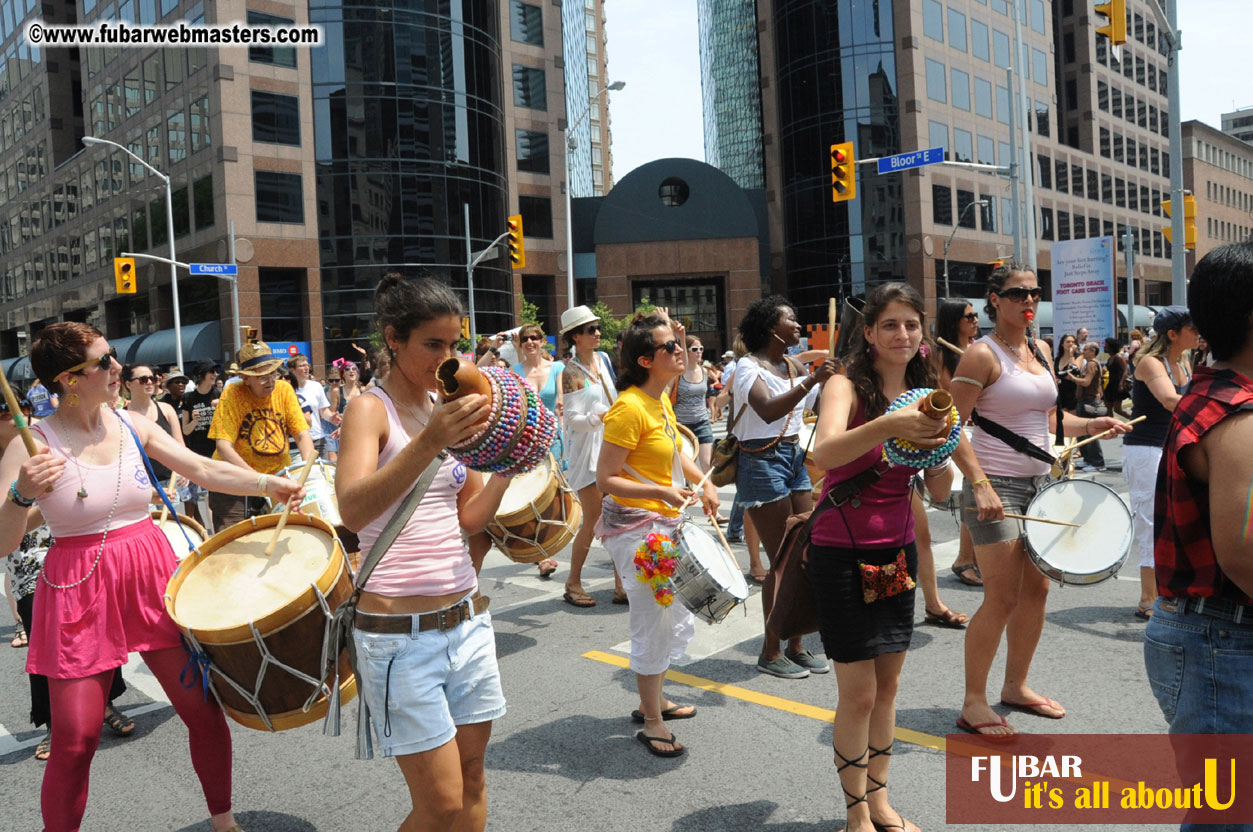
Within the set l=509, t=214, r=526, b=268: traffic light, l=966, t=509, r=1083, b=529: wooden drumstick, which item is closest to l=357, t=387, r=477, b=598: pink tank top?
l=966, t=509, r=1083, b=529: wooden drumstick

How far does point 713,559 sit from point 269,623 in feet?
6.39

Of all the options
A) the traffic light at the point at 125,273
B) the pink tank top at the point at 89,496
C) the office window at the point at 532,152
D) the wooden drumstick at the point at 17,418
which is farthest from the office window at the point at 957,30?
the wooden drumstick at the point at 17,418

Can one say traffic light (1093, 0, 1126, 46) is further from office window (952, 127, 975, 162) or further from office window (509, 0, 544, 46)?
office window (952, 127, 975, 162)

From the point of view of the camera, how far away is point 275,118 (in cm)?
4103

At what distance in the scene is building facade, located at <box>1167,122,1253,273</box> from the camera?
87750 mm

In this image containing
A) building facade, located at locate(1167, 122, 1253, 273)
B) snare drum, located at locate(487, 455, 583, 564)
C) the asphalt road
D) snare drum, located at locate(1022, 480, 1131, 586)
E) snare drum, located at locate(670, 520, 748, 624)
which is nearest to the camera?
the asphalt road

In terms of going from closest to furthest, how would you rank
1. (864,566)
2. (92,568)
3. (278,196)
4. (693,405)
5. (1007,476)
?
(864,566) < (92,568) < (1007,476) < (693,405) < (278,196)

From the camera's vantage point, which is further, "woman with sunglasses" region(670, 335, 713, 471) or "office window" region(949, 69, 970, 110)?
"office window" region(949, 69, 970, 110)

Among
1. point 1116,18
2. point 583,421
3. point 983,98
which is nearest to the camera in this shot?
point 583,421

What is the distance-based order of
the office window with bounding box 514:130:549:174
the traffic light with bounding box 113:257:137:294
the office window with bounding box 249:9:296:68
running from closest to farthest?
the traffic light with bounding box 113:257:137:294 → the office window with bounding box 249:9:296:68 → the office window with bounding box 514:130:549:174

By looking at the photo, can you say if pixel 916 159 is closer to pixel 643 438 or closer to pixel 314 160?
pixel 643 438

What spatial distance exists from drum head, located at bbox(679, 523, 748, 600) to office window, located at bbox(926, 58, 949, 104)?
50.7 meters

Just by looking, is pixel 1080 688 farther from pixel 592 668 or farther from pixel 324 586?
pixel 324 586

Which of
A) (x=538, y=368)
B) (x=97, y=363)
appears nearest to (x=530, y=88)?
(x=538, y=368)
